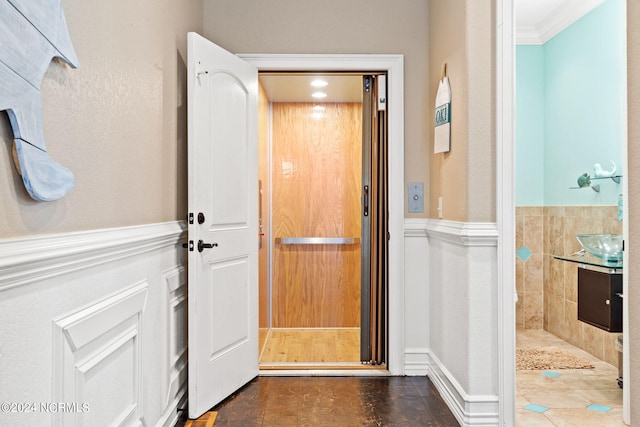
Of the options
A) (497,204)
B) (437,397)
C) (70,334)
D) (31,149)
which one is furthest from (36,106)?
(437,397)

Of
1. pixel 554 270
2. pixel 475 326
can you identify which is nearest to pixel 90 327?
pixel 475 326

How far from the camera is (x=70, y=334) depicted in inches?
54.5

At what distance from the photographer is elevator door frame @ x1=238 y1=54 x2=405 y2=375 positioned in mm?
3219

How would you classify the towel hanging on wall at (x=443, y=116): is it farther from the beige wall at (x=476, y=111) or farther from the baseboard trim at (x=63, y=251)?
the baseboard trim at (x=63, y=251)

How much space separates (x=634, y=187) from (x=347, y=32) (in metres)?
2.21

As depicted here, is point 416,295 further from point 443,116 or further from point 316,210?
point 316,210

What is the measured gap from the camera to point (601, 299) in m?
3.00

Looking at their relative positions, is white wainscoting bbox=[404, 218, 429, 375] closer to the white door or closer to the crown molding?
the white door

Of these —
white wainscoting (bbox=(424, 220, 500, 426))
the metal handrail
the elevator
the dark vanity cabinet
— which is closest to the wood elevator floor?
the elevator

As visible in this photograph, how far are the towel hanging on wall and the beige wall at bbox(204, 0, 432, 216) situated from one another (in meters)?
0.31

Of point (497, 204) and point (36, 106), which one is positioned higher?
point (36, 106)

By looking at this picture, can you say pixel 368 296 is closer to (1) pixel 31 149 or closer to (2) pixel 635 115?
(2) pixel 635 115

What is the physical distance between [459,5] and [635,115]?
1362mm

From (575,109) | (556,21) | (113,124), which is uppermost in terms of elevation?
(556,21)
